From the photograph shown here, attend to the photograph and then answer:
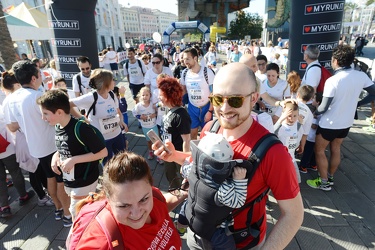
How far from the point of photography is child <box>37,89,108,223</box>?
7.20 ft

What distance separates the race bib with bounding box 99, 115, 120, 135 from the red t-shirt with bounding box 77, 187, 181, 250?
2.16 metres

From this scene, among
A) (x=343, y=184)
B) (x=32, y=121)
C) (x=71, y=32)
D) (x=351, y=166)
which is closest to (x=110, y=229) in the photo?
(x=32, y=121)

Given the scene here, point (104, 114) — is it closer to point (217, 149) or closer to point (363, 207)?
point (217, 149)

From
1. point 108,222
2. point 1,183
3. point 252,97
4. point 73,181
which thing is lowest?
point 1,183

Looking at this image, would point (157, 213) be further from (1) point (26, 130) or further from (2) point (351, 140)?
(2) point (351, 140)

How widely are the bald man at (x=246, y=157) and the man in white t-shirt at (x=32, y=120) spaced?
2.20 meters

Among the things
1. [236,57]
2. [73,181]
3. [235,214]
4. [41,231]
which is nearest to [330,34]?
[235,214]

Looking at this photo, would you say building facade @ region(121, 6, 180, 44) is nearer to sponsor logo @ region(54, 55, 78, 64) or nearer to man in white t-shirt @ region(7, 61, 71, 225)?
sponsor logo @ region(54, 55, 78, 64)

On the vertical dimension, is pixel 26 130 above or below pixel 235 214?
above

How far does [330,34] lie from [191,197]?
4.94 meters

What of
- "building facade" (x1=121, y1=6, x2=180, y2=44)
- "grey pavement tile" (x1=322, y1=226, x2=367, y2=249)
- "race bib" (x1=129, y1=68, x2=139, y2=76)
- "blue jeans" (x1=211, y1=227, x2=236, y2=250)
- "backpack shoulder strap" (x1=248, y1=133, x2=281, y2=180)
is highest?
"building facade" (x1=121, y1=6, x2=180, y2=44)

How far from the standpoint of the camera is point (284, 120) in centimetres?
295

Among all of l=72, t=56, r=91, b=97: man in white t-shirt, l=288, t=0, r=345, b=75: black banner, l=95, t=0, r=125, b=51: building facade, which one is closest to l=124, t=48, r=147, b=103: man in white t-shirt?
l=72, t=56, r=91, b=97: man in white t-shirt

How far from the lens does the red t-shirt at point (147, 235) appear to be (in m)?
1.10
